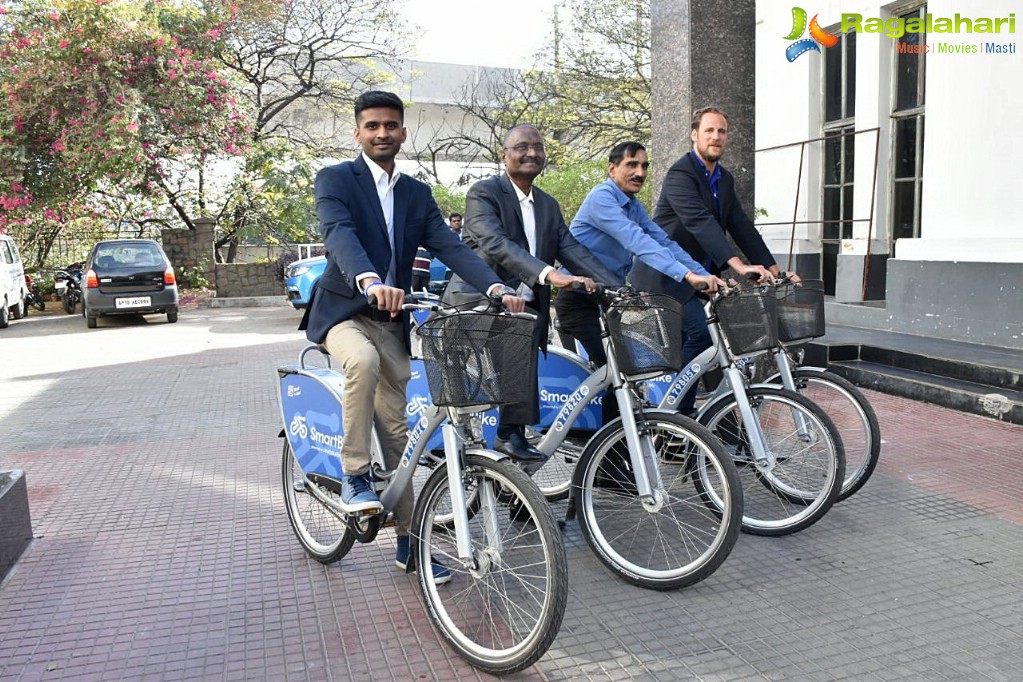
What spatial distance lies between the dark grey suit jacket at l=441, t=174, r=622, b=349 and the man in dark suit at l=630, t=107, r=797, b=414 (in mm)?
536

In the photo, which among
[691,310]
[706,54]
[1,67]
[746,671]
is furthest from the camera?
[1,67]

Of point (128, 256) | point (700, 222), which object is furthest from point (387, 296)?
point (128, 256)

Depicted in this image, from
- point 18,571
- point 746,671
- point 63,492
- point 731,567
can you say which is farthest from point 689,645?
point 63,492

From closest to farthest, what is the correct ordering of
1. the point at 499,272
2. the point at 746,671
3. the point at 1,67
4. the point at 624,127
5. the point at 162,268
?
the point at 746,671, the point at 499,272, the point at 162,268, the point at 1,67, the point at 624,127

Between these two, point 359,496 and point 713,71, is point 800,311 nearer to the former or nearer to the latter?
point 359,496

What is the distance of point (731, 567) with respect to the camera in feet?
12.6

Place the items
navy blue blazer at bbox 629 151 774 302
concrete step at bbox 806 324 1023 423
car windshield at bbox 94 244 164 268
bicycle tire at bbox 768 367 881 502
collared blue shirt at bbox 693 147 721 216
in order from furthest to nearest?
car windshield at bbox 94 244 164 268 < concrete step at bbox 806 324 1023 423 < collared blue shirt at bbox 693 147 721 216 < navy blue blazer at bbox 629 151 774 302 < bicycle tire at bbox 768 367 881 502

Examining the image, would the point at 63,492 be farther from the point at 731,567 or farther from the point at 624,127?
the point at 624,127

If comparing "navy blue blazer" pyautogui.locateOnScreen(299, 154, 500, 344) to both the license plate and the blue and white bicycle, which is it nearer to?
the blue and white bicycle

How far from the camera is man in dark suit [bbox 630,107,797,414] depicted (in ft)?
15.5

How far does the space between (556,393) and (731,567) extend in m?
1.26

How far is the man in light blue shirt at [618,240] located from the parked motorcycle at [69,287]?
54.4 feet

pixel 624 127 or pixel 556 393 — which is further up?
pixel 624 127

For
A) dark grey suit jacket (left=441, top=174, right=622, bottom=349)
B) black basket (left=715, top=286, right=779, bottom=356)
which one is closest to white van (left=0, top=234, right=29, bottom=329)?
dark grey suit jacket (left=441, top=174, right=622, bottom=349)
